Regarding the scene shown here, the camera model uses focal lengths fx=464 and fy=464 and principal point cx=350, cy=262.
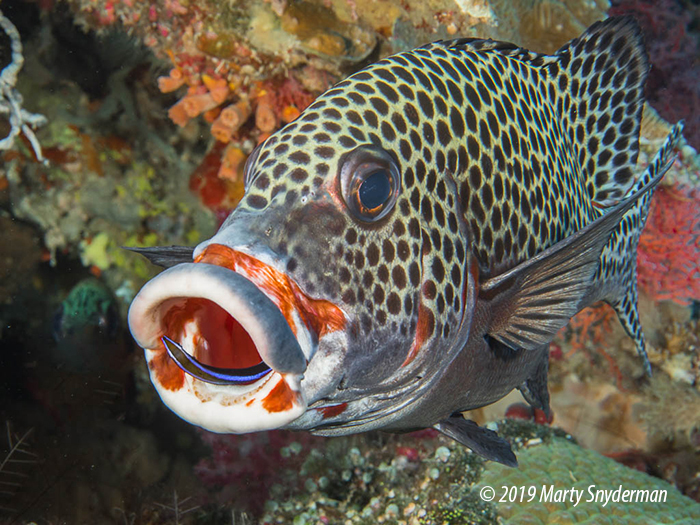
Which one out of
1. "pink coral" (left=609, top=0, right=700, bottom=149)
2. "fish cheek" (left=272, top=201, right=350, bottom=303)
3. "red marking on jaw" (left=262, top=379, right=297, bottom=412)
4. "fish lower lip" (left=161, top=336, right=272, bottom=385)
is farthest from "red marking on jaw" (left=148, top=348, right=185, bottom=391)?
"pink coral" (left=609, top=0, right=700, bottom=149)

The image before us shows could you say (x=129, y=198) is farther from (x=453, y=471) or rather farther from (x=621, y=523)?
(x=621, y=523)

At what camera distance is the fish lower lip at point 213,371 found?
131 cm

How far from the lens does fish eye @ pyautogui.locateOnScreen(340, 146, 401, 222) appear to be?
5.18 ft

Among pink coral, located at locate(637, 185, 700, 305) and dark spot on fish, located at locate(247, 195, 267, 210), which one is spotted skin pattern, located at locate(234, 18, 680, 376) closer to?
dark spot on fish, located at locate(247, 195, 267, 210)

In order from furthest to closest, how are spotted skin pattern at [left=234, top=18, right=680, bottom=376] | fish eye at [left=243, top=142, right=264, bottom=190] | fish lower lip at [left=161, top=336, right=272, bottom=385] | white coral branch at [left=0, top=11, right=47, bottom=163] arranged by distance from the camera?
1. white coral branch at [left=0, top=11, right=47, bottom=163]
2. fish eye at [left=243, top=142, right=264, bottom=190]
3. spotted skin pattern at [left=234, top=18, right=680, bottom=376]
4. fish lower lip at [left=161, top=336, right=272, bottom=385]

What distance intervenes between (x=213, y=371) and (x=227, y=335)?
254 mm

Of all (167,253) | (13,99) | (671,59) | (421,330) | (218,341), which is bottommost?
(13,99)

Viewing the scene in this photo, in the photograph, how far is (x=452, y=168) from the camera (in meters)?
1.95

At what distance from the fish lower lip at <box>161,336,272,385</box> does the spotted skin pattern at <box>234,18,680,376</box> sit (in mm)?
293

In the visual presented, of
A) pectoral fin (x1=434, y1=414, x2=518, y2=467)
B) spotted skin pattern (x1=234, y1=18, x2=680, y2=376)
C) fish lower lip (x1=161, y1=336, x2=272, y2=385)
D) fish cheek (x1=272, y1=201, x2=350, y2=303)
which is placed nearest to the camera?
fish lower lip (x1=161, y1=336, x2=272, y2=385)

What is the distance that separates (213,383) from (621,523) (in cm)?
323

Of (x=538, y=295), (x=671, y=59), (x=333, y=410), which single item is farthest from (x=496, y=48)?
(x=671, y=59)

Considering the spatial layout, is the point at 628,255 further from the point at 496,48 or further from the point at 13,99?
the point at 13,99

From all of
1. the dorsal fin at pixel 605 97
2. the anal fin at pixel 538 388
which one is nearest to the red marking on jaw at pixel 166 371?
the anal fin at pixel 538 388
